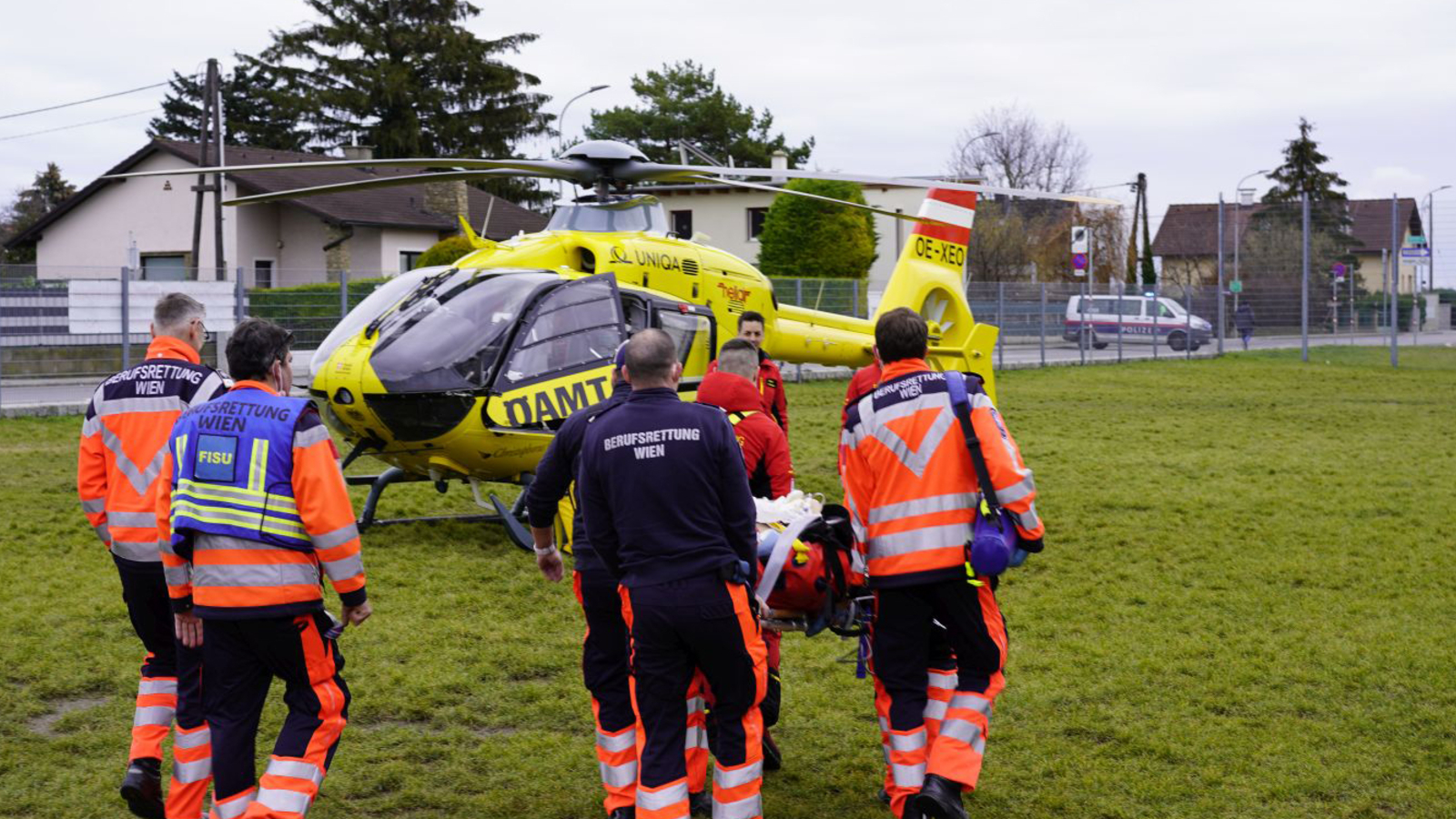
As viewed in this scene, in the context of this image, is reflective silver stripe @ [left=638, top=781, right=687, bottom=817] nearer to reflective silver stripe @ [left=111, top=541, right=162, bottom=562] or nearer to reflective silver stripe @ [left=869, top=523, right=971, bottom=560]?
reflective silver stripe @ [left=869, top=523, right=971, bottom=560]

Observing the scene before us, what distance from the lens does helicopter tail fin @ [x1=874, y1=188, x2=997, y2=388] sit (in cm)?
1217

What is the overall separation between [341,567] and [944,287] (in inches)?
354

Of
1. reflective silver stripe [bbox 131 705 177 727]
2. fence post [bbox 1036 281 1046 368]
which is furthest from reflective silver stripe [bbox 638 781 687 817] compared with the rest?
fence post [bbox 1036 281 1046 368]

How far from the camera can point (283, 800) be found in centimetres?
405

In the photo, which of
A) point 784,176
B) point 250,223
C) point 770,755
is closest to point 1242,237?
point 250,223

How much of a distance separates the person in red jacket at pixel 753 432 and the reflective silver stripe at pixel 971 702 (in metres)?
1.49

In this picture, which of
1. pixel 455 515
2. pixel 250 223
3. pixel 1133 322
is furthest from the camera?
pixel 250 223

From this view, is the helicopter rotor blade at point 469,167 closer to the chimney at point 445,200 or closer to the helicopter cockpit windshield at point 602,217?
the helicopter cockpit windshield at point 602,217

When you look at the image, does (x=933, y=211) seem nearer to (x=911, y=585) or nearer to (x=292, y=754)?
(x=911, y=585)

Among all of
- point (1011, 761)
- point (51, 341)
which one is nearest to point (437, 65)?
point (51, 341)

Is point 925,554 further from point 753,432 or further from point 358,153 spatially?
point 358,153

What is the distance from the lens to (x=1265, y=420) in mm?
18344

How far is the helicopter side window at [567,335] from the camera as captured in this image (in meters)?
8.91

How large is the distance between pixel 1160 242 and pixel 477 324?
252ft
